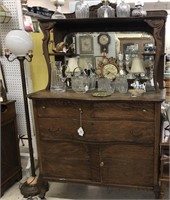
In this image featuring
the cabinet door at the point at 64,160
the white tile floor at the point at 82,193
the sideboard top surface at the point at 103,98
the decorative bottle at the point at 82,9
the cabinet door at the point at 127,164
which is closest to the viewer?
the sideboard top surface at the point at 103,98

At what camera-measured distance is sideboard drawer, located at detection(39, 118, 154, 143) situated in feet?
5.54

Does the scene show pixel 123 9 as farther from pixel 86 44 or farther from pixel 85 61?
pixel 85 61

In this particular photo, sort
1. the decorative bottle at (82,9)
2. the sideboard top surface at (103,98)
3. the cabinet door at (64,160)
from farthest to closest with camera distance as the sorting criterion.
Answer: the decorative bottle at (82,9)
the cabinet door at (64,160)
the sideboard top surface at (103,98)

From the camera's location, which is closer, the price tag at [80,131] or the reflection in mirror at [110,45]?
the price tag at [80,131]

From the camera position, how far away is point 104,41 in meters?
2.10

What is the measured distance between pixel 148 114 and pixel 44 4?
8.10ft

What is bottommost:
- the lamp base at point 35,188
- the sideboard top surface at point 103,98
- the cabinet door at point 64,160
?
the lamp base at point 35,188

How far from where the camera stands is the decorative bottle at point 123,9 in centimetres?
191

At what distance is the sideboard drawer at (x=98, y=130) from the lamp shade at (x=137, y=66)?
19.2 inches

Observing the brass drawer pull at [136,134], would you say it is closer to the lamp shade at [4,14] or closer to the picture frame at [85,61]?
the picture frame at [85,61]

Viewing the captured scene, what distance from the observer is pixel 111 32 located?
82.1 inches

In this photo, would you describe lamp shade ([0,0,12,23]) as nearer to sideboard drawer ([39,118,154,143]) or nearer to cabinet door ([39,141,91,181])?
sideboard drawer ([39,118,154,143])

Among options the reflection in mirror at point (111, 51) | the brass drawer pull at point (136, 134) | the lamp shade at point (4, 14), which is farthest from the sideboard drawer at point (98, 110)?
the lamp shade at point (4, 14)

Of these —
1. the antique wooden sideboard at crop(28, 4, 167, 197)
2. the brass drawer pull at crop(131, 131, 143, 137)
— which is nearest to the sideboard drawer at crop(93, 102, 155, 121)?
the antique wooden sideboard at crop(28, 4, 167, 197)
